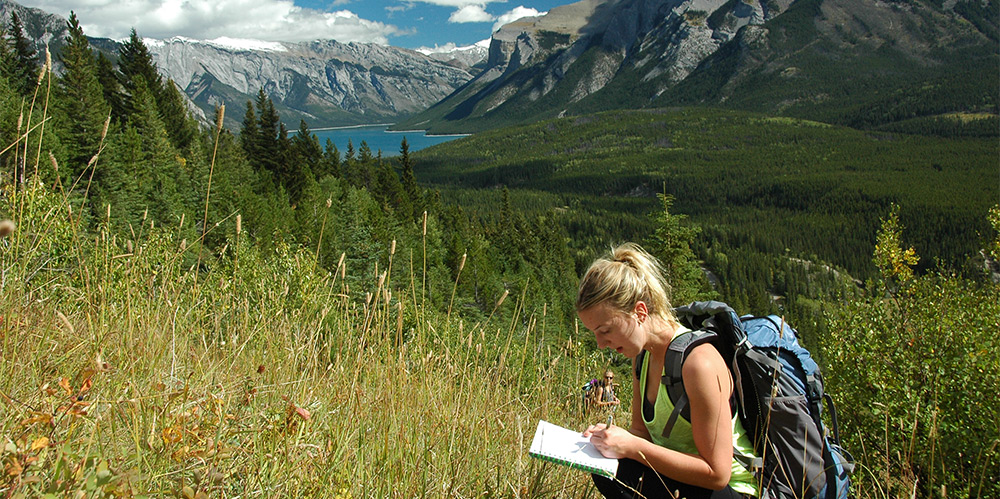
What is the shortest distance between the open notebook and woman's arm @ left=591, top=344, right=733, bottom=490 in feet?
0.18

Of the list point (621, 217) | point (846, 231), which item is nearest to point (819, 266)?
point (846, 231)

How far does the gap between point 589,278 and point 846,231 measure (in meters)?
147

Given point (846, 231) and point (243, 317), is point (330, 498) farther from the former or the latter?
point (846, 231)

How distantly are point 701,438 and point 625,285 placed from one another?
614 millimetres

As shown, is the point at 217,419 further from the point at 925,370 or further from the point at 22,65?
the point at 22,65

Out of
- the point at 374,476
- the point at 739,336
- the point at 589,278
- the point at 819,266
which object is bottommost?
the point at 819,266

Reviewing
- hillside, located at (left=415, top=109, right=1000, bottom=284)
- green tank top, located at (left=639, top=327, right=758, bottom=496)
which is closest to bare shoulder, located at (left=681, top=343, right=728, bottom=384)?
green tank top, located at (left=639, top=327, right=758, bottom=496)

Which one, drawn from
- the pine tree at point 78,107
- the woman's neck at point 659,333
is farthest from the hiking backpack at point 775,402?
the pine tree at point 78,107

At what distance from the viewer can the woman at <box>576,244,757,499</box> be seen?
2.02 metres

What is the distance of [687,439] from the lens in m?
2.18

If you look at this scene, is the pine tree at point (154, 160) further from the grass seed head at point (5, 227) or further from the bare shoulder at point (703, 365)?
the grass seed head at point (5, 227)

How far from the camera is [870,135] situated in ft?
646

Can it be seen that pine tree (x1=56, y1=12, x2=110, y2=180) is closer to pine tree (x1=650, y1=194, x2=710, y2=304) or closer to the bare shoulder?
pine tree (x1=650, y1=194, x2=710, y2=304)

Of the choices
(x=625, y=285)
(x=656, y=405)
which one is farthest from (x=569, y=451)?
(x=625, y=285)
